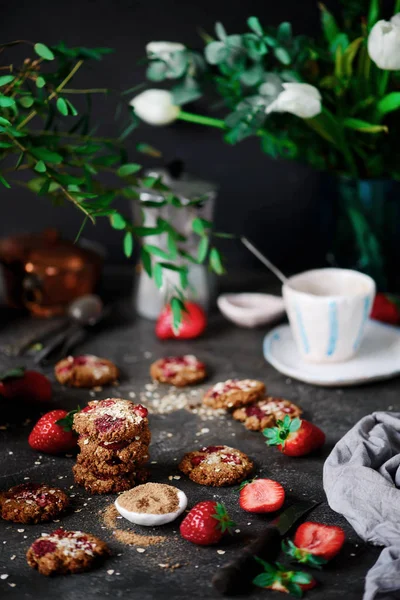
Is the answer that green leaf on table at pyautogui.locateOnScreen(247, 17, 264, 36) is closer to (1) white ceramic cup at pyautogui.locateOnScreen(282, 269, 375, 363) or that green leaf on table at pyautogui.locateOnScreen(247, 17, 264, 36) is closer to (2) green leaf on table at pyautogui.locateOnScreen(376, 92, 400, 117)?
(2) green leaf on table at pyautogui.locateOnScreen(376, 92, 400, 117)

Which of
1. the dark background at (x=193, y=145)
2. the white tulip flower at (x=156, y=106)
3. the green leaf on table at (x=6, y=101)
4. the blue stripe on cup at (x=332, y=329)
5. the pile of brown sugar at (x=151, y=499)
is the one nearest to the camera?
the pile of brown sugar at (x=151, y=499)

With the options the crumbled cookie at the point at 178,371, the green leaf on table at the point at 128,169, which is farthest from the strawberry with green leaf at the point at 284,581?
the green leaf on table at the point at 128,169

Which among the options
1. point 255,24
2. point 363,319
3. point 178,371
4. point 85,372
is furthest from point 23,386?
point 255,24

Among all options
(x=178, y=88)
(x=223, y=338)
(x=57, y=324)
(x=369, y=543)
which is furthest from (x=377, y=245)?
(x=369, y=543)

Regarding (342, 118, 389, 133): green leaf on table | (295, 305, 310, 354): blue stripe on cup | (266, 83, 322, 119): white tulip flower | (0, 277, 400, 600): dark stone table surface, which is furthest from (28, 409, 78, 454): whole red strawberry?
(342, 118, 389, 133): green leaf on table

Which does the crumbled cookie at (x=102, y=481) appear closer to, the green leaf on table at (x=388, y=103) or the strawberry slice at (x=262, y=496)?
the strawberry slice at (x=262, y=496)

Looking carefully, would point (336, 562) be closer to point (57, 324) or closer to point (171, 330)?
point (171, 330)
